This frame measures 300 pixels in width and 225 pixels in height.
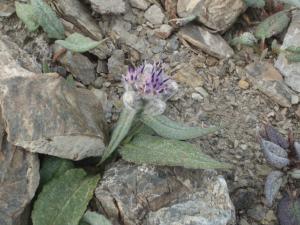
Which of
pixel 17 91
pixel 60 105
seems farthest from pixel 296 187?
pixel 17 91

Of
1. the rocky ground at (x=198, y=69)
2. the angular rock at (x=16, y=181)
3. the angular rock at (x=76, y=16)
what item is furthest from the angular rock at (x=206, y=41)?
the angular rock at (x=16, y=181)

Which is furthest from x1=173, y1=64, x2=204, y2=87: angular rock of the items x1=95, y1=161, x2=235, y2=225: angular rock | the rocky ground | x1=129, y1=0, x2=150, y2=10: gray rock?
x1=95, y1=161, x2=235, y2=225: angular rock

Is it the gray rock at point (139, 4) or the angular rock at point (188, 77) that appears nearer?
the angular rock at point (188, 77)

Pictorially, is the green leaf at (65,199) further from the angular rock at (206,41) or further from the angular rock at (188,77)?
the angular rock at (206,41)

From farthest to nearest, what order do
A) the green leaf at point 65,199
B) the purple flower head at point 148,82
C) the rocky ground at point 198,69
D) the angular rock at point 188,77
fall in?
the angular rock at point 188,77 < the rocky ground at point 198,69 < the green leaf at point 65,199 < the purple flower head at point 148,82

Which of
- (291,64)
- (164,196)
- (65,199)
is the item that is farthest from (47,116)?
(291,64)

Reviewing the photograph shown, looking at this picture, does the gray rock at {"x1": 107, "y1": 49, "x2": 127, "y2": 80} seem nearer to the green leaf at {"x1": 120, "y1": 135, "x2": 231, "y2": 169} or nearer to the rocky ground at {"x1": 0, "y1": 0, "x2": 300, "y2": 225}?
the rocky ground at {"x1": 0, "y1": 0, "x2": 300, "y2": 225}

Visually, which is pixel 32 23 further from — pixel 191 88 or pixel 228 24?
→ pixel 228 24

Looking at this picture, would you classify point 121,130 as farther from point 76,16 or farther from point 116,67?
point 76,16
